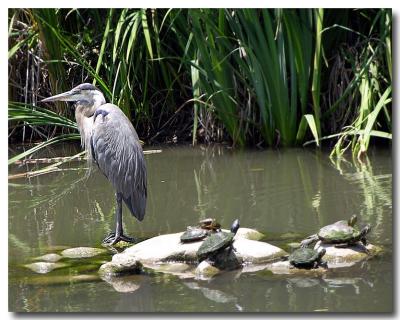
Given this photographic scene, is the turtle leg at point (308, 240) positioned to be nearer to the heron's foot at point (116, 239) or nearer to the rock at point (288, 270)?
the rock at point (288, 270)

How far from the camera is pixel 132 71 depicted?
7.61 m

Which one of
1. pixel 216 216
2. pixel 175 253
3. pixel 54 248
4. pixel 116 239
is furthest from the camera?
pixel 216 216

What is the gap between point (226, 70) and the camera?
25.4ft

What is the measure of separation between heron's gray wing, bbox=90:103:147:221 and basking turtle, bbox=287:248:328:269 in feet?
4.00

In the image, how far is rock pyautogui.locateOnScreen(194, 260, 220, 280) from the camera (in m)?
4.42

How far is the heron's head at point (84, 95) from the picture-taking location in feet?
17.4

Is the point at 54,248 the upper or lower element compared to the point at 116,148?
lower

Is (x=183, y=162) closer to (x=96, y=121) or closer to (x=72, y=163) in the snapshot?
(x=72, y=163)

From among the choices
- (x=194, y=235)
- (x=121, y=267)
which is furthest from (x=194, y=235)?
(x=121, y=267)

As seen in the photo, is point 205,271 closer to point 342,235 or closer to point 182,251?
point 182,251

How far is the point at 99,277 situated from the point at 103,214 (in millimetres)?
1593

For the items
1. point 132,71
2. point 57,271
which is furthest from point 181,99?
point 57,271

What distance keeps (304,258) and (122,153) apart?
1432mm

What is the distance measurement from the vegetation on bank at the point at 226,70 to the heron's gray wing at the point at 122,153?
5.33ft
